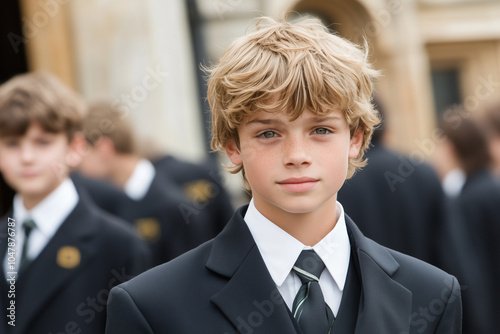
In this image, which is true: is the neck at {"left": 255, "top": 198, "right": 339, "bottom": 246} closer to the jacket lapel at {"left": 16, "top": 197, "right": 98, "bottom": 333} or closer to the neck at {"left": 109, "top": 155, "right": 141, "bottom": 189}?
the jacket lapel at {"left": 16, "top": 197, "right": 98, "bottom": 333}

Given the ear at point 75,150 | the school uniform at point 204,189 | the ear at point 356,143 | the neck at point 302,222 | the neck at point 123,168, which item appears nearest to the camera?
the neck at point 302,222

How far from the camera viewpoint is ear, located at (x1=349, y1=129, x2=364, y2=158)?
2.61 meters

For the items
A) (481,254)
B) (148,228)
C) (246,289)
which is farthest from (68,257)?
(481,254)

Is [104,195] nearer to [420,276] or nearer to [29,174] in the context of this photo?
[29,174]

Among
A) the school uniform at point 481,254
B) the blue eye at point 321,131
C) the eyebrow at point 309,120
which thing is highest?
the eyebrow at point 309,120

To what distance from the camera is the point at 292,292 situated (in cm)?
242

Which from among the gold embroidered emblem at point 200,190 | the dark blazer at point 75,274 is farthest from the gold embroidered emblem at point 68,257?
the gold embroidered emblem at point 200,190

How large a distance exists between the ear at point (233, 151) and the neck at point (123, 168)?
3.97m

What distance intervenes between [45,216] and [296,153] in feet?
6.56

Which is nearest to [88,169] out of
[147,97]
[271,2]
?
[147,97]

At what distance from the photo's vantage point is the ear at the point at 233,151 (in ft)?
8.48

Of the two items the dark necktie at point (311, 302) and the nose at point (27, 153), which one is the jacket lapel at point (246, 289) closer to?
the dark necktie at point (311, 302)

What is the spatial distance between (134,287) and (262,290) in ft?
1.03

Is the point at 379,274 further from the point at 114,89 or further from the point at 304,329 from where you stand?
the point at 114,89
